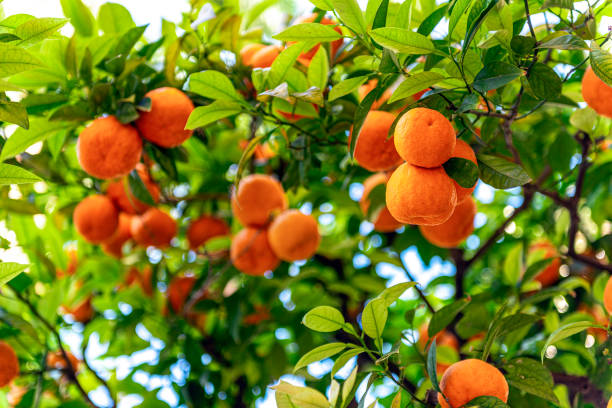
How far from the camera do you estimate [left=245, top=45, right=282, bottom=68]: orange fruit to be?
1524 millimetres

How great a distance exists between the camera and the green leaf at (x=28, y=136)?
1.37 meters

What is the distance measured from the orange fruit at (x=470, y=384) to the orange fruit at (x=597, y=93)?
0.50m

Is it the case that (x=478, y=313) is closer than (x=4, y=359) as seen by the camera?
No

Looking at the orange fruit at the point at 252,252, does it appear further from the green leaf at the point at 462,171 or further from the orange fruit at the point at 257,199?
the green leaf at the point at 462,171

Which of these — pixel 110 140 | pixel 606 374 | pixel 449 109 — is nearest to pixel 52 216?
pixel 110 140

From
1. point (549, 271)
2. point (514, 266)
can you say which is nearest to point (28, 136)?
point (514, 266)

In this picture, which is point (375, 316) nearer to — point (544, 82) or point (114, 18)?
point (544, 82)

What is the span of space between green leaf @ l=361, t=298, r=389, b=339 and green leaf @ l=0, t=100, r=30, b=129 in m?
0.68

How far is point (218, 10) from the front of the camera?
162cm

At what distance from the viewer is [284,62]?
50.7 inches

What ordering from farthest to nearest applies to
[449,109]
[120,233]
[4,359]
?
[120,233] < [4,359] < [449,109]

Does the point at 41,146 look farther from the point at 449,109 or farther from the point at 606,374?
the point at 606,374

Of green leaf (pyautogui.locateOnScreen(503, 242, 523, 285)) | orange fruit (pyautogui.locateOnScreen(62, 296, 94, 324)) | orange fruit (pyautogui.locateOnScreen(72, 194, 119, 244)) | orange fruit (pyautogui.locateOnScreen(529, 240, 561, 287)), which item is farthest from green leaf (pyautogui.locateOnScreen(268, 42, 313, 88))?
orange fruit (pyautogui.locateOnScreen(62, 296, 94, 324))

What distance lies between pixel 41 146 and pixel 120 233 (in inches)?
15.3
